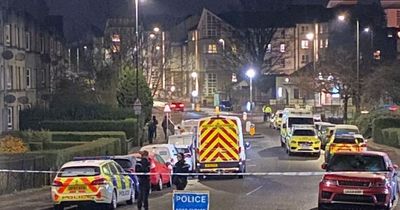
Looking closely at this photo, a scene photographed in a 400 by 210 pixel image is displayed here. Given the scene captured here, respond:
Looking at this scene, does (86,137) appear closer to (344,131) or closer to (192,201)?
(344,131)

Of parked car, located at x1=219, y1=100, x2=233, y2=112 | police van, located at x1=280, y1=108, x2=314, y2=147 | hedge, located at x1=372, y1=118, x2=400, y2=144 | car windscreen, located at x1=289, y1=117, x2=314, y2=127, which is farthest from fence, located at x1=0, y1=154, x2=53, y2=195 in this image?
parked car, located at x1=219, y1=100, x2=233, y2=112

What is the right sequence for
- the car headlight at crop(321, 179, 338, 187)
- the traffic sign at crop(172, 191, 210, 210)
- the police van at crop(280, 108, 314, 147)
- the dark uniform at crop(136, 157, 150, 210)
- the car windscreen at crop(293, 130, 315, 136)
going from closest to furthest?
1. the traffic sign at crop(172, 191, 210, 210)
2. the car headlight at crop(321, 179, 338, 187)
3. the dark uniform at crop(136, 157, 150, 210)
4. the car windscreen at crop(293, 130, 315, 136)
5. the police van at crop(280, 108, 314, 147)

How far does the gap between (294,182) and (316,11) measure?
303ft

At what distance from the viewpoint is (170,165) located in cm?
3444

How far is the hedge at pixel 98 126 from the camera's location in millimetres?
55719

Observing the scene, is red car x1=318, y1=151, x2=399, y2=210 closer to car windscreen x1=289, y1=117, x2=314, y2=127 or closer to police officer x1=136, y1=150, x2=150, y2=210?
police officer x1=136, y1=150, x2=150, y2=210

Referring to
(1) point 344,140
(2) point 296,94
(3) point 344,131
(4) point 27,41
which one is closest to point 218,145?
(1) point 344,140

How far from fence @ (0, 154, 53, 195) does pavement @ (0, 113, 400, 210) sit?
1.25 ft

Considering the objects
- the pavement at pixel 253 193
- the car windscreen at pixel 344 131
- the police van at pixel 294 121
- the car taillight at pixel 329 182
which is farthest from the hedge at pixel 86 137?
the car taillight at pixel 329 182

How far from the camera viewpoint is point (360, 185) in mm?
21562

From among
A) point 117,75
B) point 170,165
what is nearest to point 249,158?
point 170,165

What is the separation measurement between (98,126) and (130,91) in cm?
1001

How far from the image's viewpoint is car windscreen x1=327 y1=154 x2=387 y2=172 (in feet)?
73.6

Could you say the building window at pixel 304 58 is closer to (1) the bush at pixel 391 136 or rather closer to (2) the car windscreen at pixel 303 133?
(1) the bush at pixel 391 136
